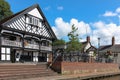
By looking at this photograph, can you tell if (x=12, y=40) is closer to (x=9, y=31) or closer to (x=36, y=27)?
(x=9, y=31)

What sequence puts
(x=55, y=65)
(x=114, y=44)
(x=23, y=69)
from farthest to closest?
1. (x=114, y=44)
2. (x=55, y=65)
3. (x=23, y=69)

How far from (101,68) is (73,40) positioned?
11.3 meters

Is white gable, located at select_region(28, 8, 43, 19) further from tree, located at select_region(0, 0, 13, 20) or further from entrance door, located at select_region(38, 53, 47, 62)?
tree, located at select_region(0, 0, 13, 20)

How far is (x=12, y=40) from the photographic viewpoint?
126 feet

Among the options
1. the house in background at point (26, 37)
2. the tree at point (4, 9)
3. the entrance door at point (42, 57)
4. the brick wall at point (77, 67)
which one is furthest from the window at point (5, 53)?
the tree at point (4, 9)

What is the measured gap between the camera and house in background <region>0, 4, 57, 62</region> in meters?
36.7

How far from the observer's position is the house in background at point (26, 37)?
1443 inches

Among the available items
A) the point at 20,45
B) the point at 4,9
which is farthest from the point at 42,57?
the point at 4,9

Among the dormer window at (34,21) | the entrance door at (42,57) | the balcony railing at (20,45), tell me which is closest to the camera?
the balcony railing at (20,45)

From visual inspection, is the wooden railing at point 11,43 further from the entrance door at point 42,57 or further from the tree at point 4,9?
the tree at point 4,9

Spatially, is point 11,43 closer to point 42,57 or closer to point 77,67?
point 42,57

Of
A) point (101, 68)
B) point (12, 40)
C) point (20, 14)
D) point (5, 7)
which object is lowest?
point (101, 68)

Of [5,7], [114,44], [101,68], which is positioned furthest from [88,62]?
[114,44]

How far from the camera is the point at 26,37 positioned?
40.9m
